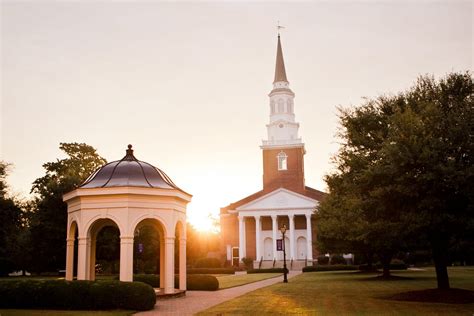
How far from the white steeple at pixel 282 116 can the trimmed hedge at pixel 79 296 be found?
185 ft

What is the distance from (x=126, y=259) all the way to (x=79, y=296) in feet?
8.77

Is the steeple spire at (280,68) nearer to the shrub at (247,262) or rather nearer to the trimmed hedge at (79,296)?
the shrub at (247,262)

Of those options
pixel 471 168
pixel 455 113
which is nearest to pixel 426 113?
pixel 455 113

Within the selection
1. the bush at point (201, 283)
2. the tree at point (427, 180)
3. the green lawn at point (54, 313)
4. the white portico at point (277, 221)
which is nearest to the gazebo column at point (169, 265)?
the green lawn at point (54, 313)

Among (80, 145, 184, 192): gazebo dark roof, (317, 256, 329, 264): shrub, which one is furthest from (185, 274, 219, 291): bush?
(317, 256, 329, 264): shrub

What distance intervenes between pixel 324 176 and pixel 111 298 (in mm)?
22748

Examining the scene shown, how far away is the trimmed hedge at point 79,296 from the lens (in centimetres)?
1847

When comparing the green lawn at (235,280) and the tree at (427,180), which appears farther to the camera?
the green lawn at (235,280)

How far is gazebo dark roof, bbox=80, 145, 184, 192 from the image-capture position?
21.6m

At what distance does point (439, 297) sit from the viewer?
20.5 meters

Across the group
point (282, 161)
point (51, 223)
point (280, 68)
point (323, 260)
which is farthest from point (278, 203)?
point (51, 223)

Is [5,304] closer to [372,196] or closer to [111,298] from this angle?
[111,298]

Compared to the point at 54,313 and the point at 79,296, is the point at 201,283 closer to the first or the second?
the point at 79,296

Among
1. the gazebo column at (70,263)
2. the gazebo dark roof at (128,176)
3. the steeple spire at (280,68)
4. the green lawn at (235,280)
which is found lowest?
the green lawn at (235,280)
